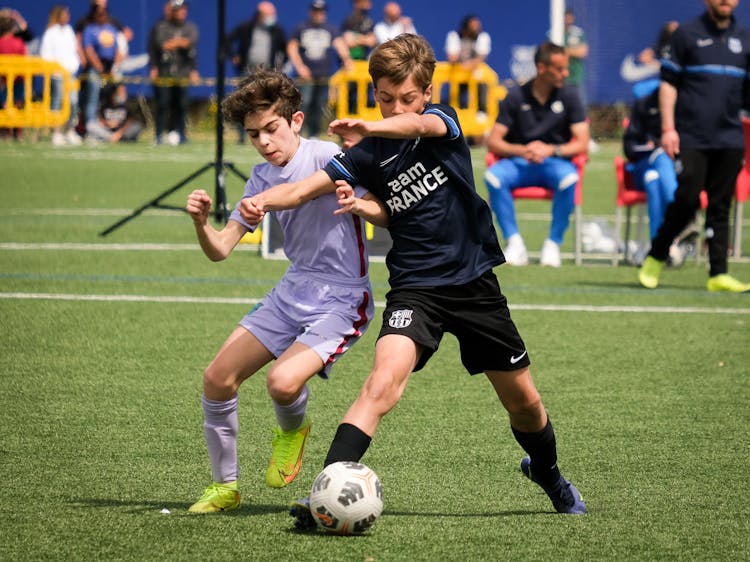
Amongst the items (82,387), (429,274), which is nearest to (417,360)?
(429,274)

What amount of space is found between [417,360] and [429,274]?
0.33 m

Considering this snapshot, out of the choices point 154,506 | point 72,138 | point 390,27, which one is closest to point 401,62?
point 154,506

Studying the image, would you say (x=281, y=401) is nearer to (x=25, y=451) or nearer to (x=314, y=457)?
(x=314, y=457)

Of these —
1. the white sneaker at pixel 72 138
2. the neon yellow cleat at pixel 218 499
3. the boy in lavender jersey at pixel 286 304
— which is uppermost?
the boy in lavender jersey at pixel 286 304

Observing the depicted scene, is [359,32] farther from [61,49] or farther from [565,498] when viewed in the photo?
[565,498]

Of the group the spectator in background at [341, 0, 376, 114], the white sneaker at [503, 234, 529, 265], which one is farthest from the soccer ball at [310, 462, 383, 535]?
the spectator in background at [341, 0, 376, 114]

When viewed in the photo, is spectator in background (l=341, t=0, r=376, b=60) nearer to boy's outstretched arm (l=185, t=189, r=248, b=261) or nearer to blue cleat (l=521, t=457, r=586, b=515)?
boy's outstretched arm (l=185, t=189, r=248, b=261)

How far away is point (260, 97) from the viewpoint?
210 inches

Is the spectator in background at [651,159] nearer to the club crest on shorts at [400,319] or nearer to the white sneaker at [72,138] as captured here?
the club crest on shorts at [400,319]

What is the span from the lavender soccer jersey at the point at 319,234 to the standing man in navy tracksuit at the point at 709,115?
18.6 feet

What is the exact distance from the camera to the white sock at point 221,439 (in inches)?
206

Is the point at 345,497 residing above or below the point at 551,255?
above

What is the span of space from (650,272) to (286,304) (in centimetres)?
634

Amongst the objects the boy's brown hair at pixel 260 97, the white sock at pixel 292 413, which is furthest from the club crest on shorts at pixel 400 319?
the boy's brown hair at pixel 260 97
